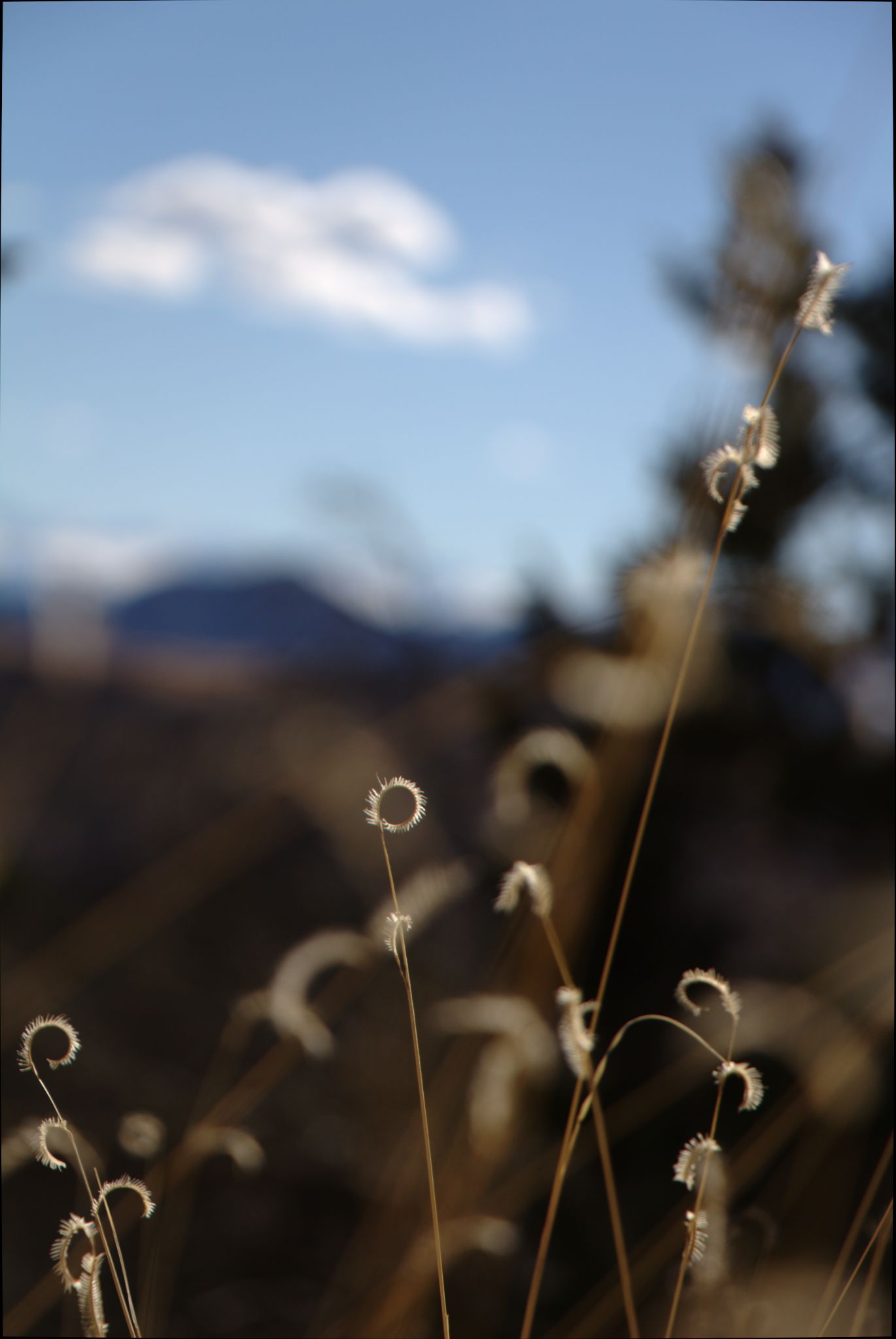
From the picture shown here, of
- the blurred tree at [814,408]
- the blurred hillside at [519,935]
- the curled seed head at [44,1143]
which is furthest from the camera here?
the blurred tree at [814,408]

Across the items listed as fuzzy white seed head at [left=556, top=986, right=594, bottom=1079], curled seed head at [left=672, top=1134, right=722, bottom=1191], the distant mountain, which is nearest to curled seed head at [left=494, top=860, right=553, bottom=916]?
fuzzy white seed head at [left=556, top=986, right=594, bottom=1079]

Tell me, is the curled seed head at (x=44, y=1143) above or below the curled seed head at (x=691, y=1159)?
below

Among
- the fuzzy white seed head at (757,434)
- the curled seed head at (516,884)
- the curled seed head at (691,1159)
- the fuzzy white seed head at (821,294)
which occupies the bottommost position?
the curled seed head at (691,1159)

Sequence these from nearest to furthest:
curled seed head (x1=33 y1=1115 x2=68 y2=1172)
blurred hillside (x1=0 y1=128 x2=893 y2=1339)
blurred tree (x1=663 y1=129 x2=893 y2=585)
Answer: curled seed head (x1=33 y1=1115 x2=68 y2=1172) → blurred hillside (x1=0 y1=128 x2=893 y2=1339) → blurred tree (x1=663 y1=129 x2=893 y2=585)

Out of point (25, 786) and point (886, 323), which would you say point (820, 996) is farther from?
point (25, 786)

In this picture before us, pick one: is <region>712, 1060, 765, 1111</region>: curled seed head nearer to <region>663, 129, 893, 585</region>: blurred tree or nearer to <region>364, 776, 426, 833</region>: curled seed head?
<region>364, 776, 426, 833</region>: curled seed head

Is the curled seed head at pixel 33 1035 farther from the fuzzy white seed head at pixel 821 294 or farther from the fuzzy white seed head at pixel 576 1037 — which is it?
the fuzzy white seed head at pixel 821 294

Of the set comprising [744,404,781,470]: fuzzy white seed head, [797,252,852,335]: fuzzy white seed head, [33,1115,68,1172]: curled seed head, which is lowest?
[33,1115,68,1172]: curled seed head

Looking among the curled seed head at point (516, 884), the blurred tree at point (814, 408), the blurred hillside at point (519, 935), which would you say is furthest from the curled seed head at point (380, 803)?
the blurred tree at point (814, 408)

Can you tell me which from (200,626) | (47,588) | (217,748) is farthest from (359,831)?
(200,626)

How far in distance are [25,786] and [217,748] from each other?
0.60m

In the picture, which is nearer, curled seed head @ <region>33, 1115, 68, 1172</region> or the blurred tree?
curled seed head @ <region>33, 1115, 68, 1172</region>

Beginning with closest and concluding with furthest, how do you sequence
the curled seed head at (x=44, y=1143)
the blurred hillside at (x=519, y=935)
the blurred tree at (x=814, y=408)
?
1. the curled seed head at (x=44, y=1143)
2. the blurred hillside at (x=519, y=935)
3. the blurred tree at (x=814, y=408)

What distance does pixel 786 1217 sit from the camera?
69.4 inches
